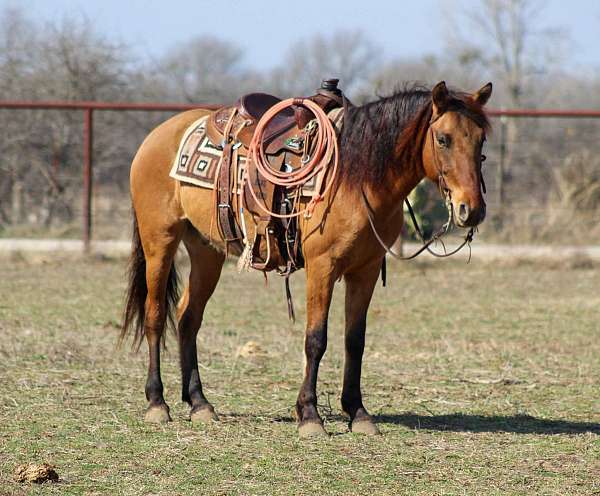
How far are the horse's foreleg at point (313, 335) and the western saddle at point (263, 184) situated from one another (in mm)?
280

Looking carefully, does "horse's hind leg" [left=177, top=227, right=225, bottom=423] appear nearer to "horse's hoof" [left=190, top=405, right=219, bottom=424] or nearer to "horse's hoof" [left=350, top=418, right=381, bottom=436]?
"horse's hoof" [left=190, top=405, right=219, bottom=424]

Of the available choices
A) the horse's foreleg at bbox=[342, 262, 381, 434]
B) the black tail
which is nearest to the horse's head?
the horse's foreleg at bbox=[342, 262, 381, 434]

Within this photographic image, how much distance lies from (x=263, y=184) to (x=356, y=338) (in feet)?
3.31

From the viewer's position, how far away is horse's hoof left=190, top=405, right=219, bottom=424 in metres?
6.07

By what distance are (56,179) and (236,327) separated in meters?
8.43

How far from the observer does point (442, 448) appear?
5438mm

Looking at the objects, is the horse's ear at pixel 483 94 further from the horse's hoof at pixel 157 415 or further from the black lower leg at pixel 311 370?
the horse's hoof at pixel 157 415

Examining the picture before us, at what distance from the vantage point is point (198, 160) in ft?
20.4

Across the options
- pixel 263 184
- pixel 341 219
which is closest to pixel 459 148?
pixel 341 219

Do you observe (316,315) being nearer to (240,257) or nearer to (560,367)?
(240,257)

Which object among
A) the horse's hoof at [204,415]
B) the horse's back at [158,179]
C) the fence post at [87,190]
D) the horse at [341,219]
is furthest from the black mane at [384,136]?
the fence post at [87,190]

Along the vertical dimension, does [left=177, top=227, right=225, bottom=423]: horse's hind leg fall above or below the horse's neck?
below

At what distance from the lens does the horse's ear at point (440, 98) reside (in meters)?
5.18

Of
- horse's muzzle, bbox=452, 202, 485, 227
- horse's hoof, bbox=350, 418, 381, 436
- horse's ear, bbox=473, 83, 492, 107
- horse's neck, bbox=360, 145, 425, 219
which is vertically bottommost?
horse's hoof, bbox=350, 418, 381, 436
